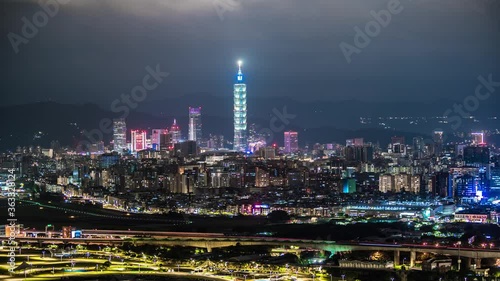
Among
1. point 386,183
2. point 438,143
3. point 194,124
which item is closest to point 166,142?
point 194,124

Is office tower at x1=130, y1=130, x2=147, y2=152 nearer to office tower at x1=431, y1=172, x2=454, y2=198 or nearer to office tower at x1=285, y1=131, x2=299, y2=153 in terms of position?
office tower at x1=285, y1=131, x2=299, y2=153

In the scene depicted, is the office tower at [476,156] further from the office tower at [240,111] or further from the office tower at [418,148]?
the office tower at [240,111]

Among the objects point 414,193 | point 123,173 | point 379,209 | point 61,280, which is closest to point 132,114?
point 123,173

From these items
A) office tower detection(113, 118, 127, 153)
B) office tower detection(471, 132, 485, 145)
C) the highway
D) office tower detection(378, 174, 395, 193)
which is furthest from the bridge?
office tower detection(113, 118, 127, 153)

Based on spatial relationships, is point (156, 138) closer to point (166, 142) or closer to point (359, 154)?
point (166, 142)

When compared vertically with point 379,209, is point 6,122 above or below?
above

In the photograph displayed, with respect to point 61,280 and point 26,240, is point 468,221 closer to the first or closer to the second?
point 26,240
